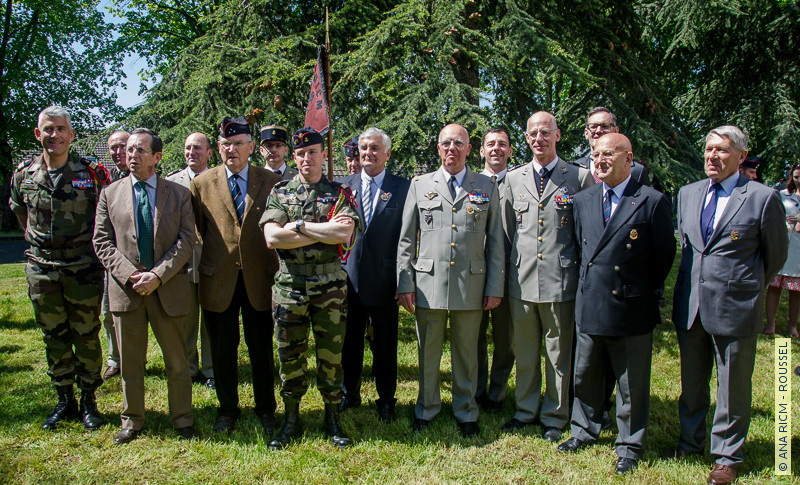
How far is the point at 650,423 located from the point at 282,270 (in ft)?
10.2

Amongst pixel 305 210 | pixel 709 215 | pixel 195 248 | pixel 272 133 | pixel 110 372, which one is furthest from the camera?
pixel 110 372

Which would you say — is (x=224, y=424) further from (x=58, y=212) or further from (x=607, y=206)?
(x=607, y=206)

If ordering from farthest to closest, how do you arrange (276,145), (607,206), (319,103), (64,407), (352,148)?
(352,148) → (276,145) → (319,103) → (64,407) → (607,206)

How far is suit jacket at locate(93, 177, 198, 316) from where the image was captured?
12.3 ft

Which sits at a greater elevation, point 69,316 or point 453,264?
point 453,264

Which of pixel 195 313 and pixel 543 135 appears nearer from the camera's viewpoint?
pixel 543 135

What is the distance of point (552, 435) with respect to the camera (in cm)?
388

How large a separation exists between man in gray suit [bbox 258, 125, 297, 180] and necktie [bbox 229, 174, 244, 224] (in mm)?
445

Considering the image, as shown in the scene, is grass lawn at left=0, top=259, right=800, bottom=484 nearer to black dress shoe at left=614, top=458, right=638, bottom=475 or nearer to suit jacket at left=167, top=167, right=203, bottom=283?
black dress shoe at left=614, top=458, right=638, bottom=475

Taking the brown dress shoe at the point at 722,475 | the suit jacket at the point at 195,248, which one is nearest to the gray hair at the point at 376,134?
the suit jacket at the point at 195,248

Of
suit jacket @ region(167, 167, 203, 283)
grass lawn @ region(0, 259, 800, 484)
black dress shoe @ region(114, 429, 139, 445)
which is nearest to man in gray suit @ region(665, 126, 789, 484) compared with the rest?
grass lawn @ region(0, 259, 800, 484)

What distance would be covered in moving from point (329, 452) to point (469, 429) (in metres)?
1.06

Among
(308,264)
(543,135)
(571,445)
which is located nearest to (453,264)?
(308,264)

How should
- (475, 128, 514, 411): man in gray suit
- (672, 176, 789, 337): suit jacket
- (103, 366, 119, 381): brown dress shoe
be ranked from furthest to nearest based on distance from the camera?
(103, 366, 119, 381): brown dress shoe, (475, 128, 514, 411): man in gray suit, (672, 176, 789, 337): suit jacket
